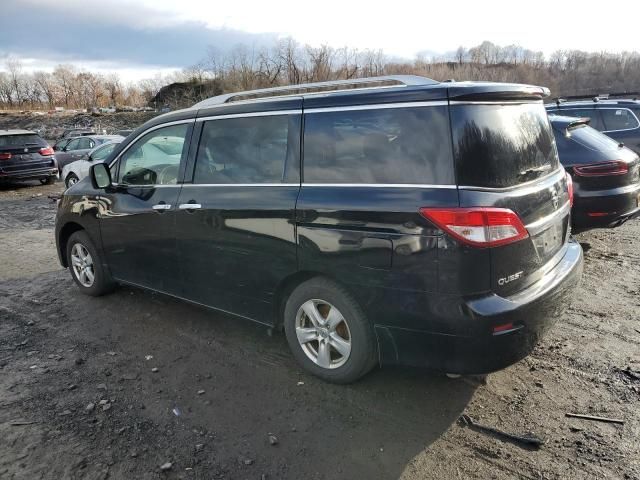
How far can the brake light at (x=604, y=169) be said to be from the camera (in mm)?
5609

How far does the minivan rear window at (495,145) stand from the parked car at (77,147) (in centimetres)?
1684

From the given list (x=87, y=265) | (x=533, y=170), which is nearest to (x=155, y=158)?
(x=87, y=265)

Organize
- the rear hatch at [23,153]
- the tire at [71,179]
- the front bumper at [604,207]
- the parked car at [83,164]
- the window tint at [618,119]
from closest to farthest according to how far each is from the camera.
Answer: the front bumper at [604,207] → the window tint at [618,119] → the parked car at [83,164] → the tire at [71,179] → the rear hatch at [23,153]

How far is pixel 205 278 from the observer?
3.88m

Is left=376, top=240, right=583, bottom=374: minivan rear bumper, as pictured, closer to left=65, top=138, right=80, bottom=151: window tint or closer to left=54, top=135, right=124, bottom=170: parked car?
left=54, top=135, right=124, bottom=170: parked car

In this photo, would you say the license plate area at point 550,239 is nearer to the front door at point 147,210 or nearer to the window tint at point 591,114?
the front door at point 147,210

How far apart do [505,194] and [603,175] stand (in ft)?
12.2

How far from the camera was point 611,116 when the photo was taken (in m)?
9.08

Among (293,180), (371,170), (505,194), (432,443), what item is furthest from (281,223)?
(432,443)

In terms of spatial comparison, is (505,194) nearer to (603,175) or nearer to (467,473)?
(467,473)

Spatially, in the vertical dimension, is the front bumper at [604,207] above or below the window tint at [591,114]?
below

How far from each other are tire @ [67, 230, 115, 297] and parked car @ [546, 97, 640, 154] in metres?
8.11

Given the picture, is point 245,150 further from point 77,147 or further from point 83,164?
point 77,147

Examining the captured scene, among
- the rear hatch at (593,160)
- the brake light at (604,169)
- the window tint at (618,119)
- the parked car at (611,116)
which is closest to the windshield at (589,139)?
the rear hatch at (593,160)
